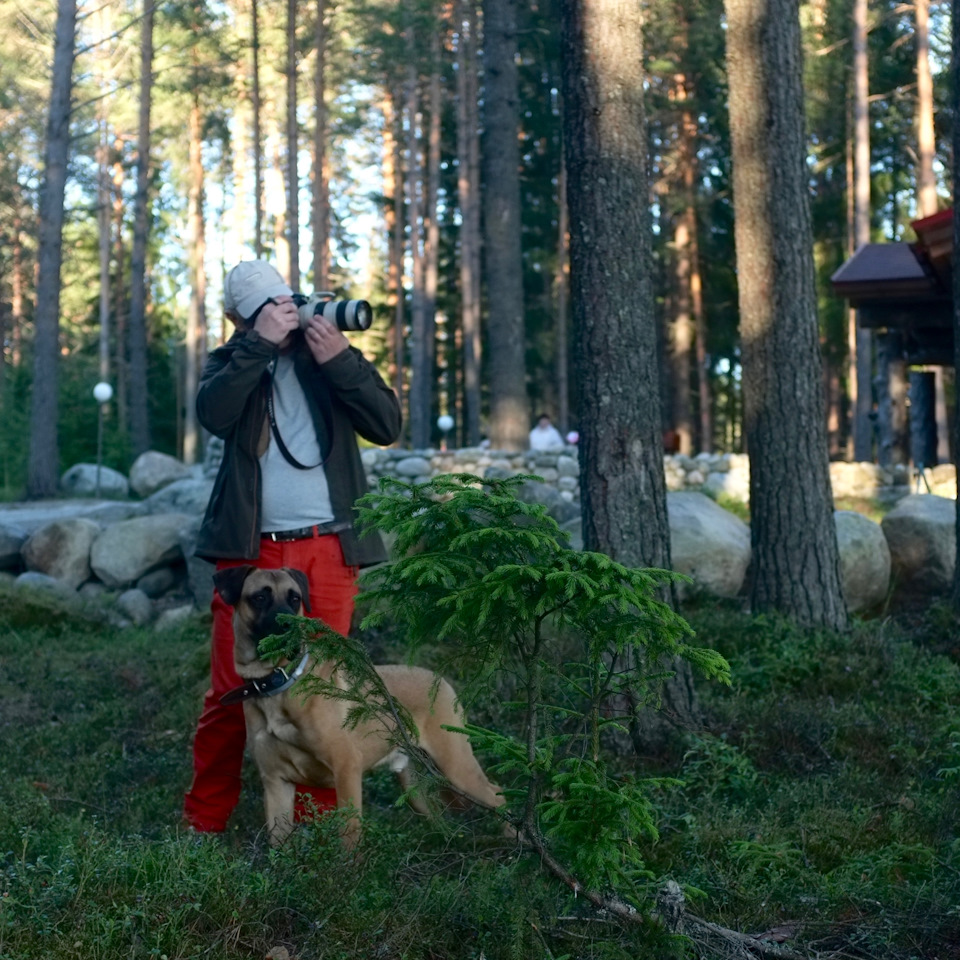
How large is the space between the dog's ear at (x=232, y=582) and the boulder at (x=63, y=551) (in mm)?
8517

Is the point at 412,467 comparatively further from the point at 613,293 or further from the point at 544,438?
the point at 613,293

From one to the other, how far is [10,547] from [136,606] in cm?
251

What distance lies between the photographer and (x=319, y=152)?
27.9m

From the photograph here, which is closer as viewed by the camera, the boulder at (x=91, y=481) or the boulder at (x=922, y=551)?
the boulder at (x=922, y=551)

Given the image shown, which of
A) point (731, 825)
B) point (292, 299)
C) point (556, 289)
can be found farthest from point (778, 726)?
point (556, 289)

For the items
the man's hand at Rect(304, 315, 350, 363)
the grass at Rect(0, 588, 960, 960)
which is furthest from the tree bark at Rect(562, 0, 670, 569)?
the man's hand at Rect(304, 315, 350, 363)

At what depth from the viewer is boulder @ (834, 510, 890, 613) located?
8.90 m

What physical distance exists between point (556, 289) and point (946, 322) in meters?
20.0

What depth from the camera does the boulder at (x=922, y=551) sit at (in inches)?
365

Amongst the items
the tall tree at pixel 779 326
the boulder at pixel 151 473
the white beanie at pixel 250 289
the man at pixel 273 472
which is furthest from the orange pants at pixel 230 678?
the boulder at pixel 151 473

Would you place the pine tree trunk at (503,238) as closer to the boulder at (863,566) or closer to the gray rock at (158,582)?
the gray rock at (158,582)

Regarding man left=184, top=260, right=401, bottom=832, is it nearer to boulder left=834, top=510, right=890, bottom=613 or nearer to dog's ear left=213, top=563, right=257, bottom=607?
dog's ear left=213, top=563, right=257, bottom=607

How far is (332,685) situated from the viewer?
2930mm

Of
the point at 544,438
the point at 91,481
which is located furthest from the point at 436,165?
the point at 91,481
